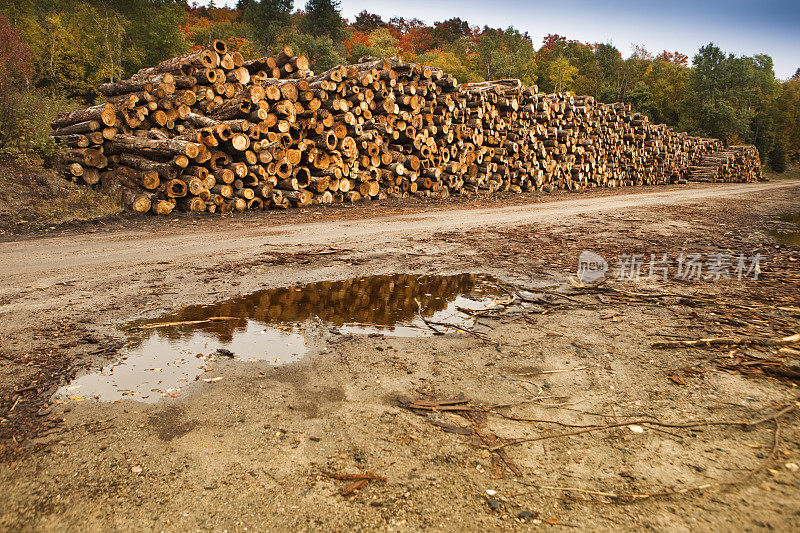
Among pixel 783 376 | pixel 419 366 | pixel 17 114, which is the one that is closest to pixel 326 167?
pixel 17 114

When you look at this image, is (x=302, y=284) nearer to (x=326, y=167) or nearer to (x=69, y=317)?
(x=69, y=317)

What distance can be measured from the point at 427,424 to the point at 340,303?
1.98 meters

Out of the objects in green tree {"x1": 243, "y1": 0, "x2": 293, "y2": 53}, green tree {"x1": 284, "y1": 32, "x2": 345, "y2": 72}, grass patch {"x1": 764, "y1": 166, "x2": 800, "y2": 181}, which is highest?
green tree {"x1": 243, "y1": 0, "x2": 293, "y2": 53}

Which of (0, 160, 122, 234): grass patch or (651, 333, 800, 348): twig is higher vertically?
(0, 160, 122, 234): grass patch

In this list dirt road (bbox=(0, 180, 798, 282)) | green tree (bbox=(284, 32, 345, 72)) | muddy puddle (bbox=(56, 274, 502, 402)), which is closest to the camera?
muddy puddle (bbox=(56, 274, 502, 402))

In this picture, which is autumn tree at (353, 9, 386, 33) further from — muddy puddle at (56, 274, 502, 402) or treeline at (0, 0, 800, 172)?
muddy puddle at (56, 274, 502, 402)

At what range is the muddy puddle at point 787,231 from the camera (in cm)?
741

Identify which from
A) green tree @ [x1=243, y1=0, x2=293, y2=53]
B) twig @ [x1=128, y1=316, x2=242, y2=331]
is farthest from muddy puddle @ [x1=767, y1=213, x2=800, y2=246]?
green tree @ [x1=243, y1=0, x2=293, y2=53]

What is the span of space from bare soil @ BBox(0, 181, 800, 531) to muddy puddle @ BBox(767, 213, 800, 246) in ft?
12.4

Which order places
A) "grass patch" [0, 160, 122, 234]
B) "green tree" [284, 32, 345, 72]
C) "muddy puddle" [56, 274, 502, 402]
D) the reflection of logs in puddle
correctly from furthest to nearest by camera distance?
"green tree" [284, 32, 345, 72], "grass patch" [0, 160, 122, 234], the reflection of logs in puddle, "muddy puddle" [56, 274, 502, 402]

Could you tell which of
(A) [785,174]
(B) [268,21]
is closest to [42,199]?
(B) [268,21]

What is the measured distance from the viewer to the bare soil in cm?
171

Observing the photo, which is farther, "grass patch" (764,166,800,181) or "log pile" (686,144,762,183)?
"grass patch" (764,166,800,181)

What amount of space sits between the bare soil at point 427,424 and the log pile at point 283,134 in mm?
5004
